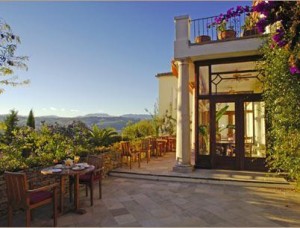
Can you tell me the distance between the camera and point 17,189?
13.0ft

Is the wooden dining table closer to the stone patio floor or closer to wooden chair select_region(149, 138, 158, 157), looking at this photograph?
the stone patio floor

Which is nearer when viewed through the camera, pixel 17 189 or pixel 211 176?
pixel 17 189

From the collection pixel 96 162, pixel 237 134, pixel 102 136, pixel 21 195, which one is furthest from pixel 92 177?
pixel 237 134

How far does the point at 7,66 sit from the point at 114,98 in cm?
1369

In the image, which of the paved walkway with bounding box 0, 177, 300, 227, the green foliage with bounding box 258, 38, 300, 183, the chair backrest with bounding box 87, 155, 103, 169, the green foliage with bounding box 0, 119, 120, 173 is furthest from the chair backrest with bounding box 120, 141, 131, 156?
the green foliage with bounding box 258, 38, 300, 183

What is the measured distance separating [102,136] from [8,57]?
17.6ft

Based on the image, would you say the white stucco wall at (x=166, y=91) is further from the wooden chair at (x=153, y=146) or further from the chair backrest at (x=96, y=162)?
the chair backrest at (x=96, y=162)

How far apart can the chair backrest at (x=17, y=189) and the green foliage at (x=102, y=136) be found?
18.8 ft

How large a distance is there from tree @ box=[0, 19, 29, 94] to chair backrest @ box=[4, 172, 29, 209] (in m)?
2.39

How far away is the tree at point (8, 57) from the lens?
202 inches

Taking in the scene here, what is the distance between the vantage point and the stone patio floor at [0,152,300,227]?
14.4ft

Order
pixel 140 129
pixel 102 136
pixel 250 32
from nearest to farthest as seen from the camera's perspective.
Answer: pixel 250 32, pixel 102 136, pixel 140 129

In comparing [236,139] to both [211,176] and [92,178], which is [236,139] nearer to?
[211,176]

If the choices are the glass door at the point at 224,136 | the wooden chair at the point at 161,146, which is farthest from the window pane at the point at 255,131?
the wooden chair at the point at 161,146
